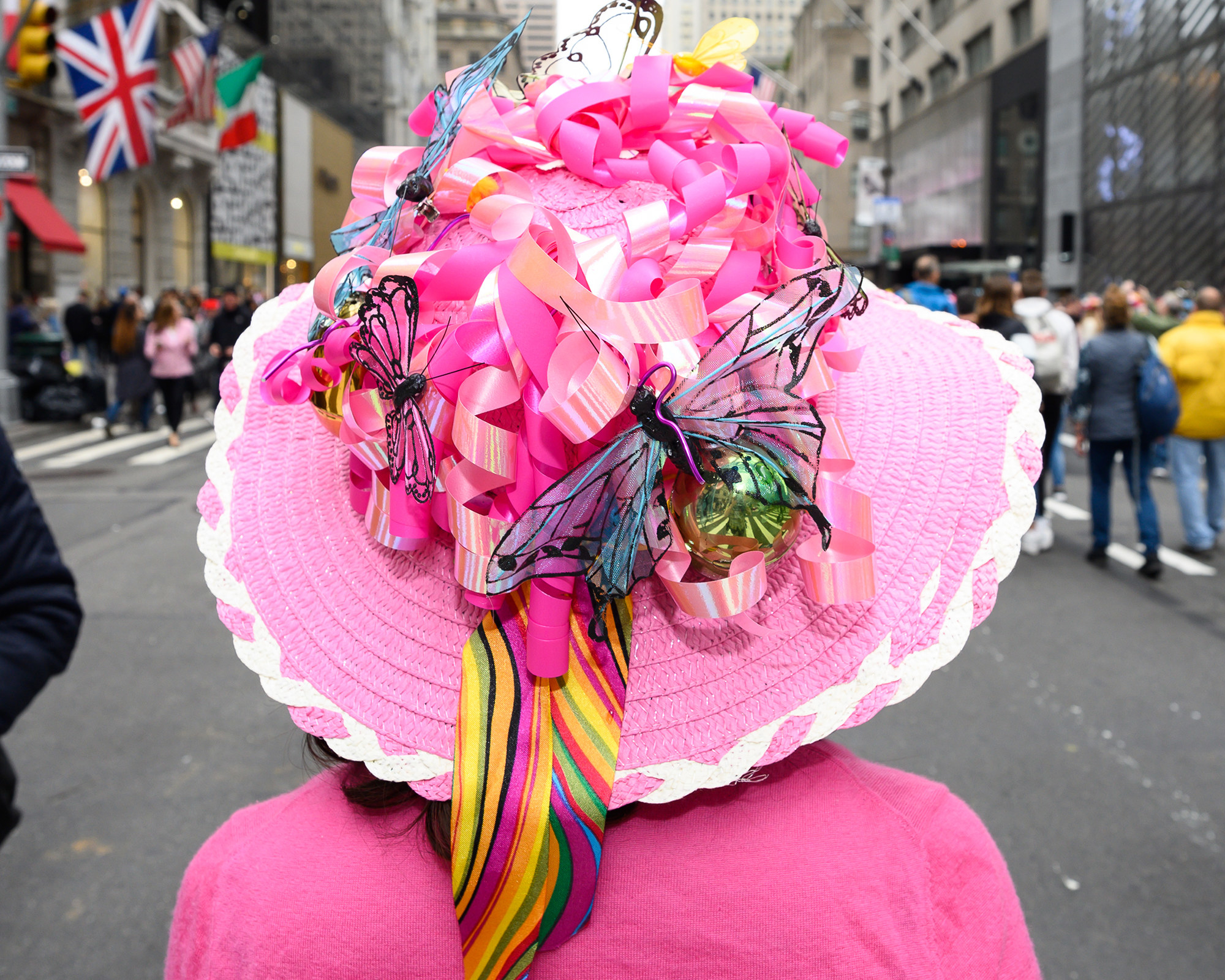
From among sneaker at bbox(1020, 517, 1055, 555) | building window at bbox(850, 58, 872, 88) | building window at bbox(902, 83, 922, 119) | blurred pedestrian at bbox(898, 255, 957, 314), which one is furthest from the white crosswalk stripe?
building window at bbox(850, 58, 872, 88)

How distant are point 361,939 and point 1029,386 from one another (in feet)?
3.06

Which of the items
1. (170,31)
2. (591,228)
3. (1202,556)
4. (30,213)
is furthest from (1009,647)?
(170,31)

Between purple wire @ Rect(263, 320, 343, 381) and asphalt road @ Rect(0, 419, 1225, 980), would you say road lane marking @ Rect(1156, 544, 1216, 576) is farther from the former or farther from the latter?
purple wire @ Rect(263, 320, 343, 381)

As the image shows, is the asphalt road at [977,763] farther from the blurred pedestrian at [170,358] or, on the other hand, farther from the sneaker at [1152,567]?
the blurred pedestrian at [170,358]

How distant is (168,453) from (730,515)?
1257cm

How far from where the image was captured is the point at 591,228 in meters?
1.07

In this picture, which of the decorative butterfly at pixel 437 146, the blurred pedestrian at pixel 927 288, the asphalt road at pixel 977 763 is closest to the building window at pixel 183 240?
the asphalt road at pixel 977 763

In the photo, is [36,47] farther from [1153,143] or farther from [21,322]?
[1153,143]

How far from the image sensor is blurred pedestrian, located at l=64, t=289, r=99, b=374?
56.0ft

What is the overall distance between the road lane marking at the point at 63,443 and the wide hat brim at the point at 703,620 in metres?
11.2

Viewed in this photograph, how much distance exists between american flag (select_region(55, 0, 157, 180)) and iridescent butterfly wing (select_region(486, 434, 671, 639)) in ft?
53.6

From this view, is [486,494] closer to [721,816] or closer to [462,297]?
[462,297]

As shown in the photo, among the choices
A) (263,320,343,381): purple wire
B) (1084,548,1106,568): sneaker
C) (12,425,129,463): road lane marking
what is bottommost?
(1084,548,1106,568): sneaker

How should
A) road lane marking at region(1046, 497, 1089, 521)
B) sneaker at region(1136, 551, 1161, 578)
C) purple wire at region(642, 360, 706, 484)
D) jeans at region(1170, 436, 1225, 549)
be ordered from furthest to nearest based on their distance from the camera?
1. road lane marking at region(1046, 497, 1089, 521)
2. jeans at region(1170, 436, 1225, 549)
3. sneaker at region(1136, 551, 1161, 578)
4. purple wire at region(642, 360, 706, 484)
